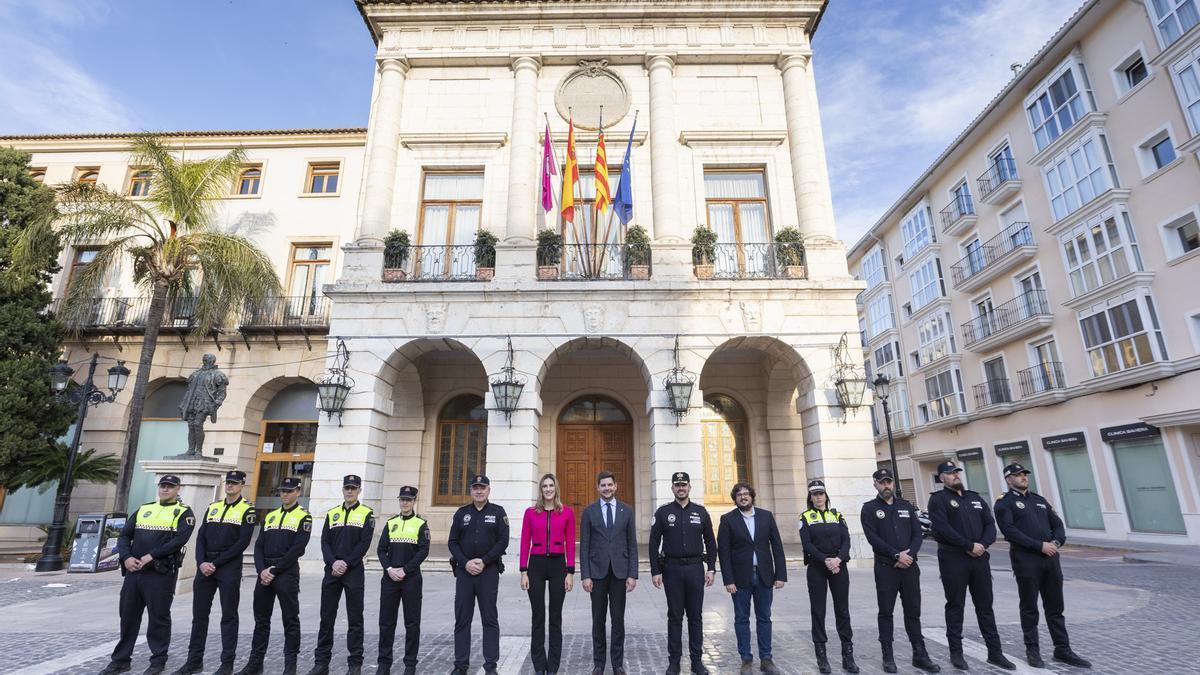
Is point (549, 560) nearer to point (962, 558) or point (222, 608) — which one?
point (222, 608)

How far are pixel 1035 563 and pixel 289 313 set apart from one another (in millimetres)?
18013

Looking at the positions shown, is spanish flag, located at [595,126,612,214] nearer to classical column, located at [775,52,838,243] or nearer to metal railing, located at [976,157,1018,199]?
classical column, located at [775,52,838,243]

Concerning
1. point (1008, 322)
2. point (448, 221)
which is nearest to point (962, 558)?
point (448, 221)

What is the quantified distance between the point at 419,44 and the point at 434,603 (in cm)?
1402

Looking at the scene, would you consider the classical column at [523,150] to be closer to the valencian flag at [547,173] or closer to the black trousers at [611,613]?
the valencian flag at [547,173]

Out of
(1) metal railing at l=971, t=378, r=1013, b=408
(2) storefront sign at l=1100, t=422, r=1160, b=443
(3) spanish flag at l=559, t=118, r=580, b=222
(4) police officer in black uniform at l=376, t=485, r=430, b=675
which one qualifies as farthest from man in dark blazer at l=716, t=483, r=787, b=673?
(1) metal railing at l=971, t=378, r=1013, b=408

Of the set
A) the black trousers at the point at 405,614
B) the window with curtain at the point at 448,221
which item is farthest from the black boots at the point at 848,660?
the window with curtain at the point at 448,221

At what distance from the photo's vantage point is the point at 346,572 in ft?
17.9

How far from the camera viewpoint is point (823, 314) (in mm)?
12969

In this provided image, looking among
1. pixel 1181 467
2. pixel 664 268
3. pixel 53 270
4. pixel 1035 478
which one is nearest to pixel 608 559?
pixel 664 268

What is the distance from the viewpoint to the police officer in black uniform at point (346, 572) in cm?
527

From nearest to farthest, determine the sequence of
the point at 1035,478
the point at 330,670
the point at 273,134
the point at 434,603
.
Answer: the point at 330,670 < the point at 434,603 < the point at 273,134 < the point at 1035,478

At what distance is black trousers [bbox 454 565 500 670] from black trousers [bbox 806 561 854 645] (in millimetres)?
2968

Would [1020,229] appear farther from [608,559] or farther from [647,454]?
[608,559]
